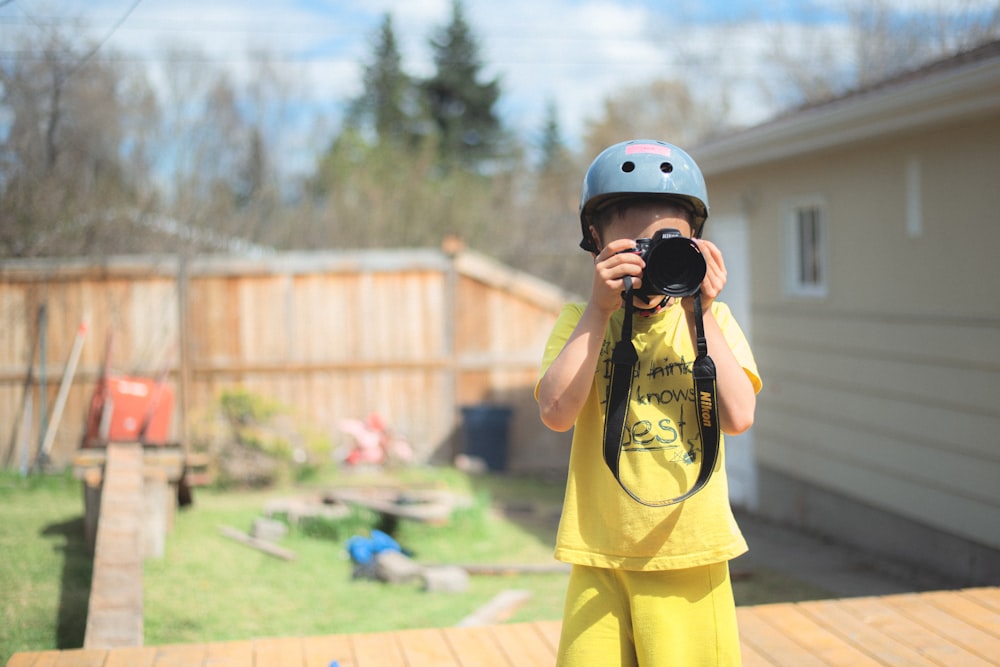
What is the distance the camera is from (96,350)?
9.50m

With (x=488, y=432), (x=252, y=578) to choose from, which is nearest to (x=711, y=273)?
(x=252, y=578)

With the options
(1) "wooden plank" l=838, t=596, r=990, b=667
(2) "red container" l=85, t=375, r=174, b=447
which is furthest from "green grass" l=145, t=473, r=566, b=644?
(1) "wooden plank" l=838, t=596, r=990, b=667

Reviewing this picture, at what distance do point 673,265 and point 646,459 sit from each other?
416 mm

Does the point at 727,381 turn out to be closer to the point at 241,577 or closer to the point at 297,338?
the point at 241,577

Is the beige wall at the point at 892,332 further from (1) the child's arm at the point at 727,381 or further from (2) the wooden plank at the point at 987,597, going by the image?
(1) the child's arm at the point at 727,381

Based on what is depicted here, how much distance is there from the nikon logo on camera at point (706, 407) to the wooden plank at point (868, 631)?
154 cm

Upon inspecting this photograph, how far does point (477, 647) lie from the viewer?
3363 millimetres

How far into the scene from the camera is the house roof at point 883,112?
17.4ft

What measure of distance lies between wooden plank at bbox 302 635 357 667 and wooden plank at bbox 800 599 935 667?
5.35ft

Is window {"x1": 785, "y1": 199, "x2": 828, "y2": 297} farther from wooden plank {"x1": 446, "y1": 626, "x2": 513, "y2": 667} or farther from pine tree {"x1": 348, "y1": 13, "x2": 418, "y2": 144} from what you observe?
Result: pine tree {"x1": 348, "y1": 13, "x2": 418, "y2": 144}

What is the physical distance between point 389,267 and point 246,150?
1219 cm

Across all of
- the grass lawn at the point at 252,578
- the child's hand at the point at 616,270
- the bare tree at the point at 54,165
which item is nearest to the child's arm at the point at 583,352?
the child's hand at the point at 616,270

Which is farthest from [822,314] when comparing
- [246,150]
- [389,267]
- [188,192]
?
[246,150]

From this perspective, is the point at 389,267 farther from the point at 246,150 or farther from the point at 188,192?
the point at 246,150
